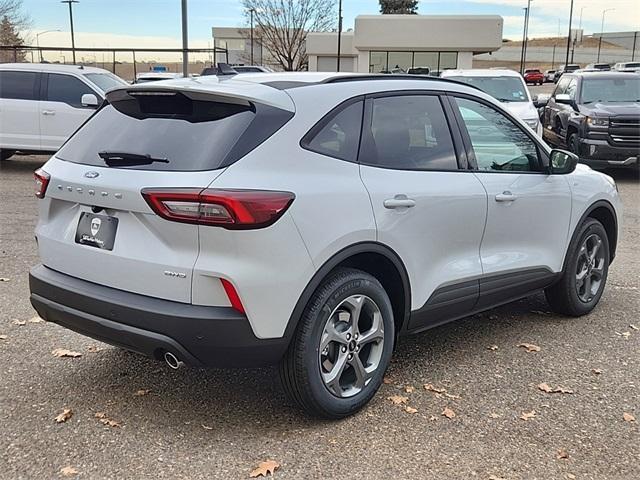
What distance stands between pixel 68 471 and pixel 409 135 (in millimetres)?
2476

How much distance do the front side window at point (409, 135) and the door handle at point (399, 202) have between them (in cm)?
19

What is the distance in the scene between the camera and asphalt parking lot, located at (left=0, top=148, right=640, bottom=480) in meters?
3.10

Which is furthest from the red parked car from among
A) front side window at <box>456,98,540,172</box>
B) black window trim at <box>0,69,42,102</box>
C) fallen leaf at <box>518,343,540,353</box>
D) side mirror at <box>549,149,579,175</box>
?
fallen leaf at <box>518,343,540,353</box>

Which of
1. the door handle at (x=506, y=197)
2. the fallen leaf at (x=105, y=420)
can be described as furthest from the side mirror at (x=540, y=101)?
the fallen leaf at (x=105, y=420)

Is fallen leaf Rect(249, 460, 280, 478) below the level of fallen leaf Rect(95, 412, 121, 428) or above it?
above

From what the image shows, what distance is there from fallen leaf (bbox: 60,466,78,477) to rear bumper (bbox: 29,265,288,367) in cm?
58

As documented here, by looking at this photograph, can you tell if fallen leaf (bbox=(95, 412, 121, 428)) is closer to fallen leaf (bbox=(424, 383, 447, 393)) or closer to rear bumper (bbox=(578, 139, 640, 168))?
fallen leaf (bbox=(424, 383, 447, 393))

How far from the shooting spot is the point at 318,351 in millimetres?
3312

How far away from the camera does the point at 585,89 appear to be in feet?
43.6

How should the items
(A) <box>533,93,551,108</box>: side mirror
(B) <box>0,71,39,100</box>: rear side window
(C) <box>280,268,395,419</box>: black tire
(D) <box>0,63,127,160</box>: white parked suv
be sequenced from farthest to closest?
1. (A) <box>533,93,551,108</box>: side mirror
2. (B) <box>0,71,39,100</box>: rear side window
3. (D) <box>0,63,127,160</box>: white parked suv
4. (C) <box>280,268,395,419</box>: black tire

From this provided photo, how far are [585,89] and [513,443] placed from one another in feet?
37.9

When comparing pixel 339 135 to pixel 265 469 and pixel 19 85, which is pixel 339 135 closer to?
pixel 265 469

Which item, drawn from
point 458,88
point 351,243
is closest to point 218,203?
point 351,243

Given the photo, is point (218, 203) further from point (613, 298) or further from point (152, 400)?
point (613, 298)
